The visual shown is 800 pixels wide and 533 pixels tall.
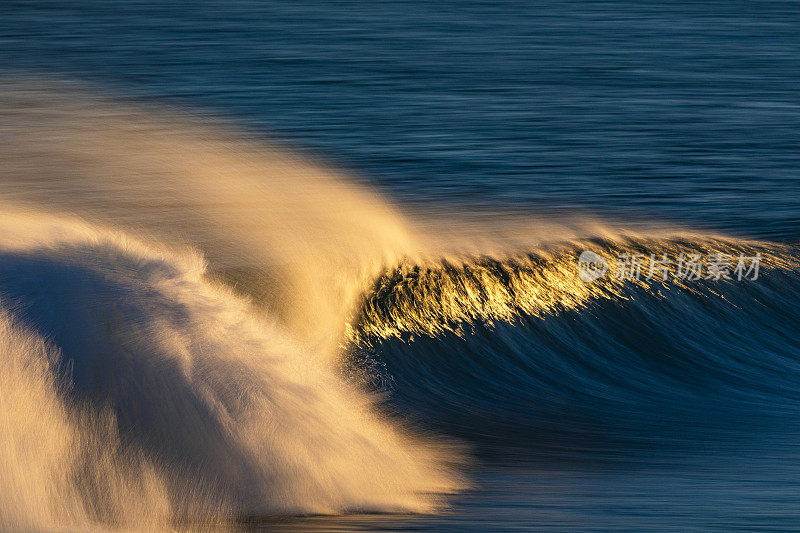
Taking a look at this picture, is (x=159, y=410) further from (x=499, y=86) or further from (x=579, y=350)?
(x=499, y=86)

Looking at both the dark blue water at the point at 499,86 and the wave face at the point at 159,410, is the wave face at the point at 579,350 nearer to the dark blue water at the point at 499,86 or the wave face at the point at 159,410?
the wave face at the point at 159,410

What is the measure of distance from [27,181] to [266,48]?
6736 mm

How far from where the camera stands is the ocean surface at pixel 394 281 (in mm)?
4492

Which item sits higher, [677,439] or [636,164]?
[636,164]

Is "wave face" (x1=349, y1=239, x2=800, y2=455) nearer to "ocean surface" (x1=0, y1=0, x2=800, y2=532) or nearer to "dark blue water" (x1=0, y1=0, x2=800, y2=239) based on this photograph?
"ocean surface" (x1=0, y1=0, x2=800, y2=532)

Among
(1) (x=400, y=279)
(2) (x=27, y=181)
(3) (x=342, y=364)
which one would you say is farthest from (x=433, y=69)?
(3) (x=342, y=364)

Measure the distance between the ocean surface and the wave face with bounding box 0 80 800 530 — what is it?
18mm

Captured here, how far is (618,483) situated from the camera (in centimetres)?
509

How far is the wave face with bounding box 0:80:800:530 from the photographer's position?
4.42 meters

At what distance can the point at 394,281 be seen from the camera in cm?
748

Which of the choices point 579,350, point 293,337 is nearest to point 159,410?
point 293,337

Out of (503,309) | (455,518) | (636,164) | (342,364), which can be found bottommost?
(455,518)

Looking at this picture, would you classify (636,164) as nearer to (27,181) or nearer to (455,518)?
(27,181)

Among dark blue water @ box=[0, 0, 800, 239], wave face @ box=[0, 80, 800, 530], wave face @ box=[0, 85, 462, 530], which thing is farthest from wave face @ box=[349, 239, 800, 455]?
dark blue water @ box=[0, 0, 800, 239]
